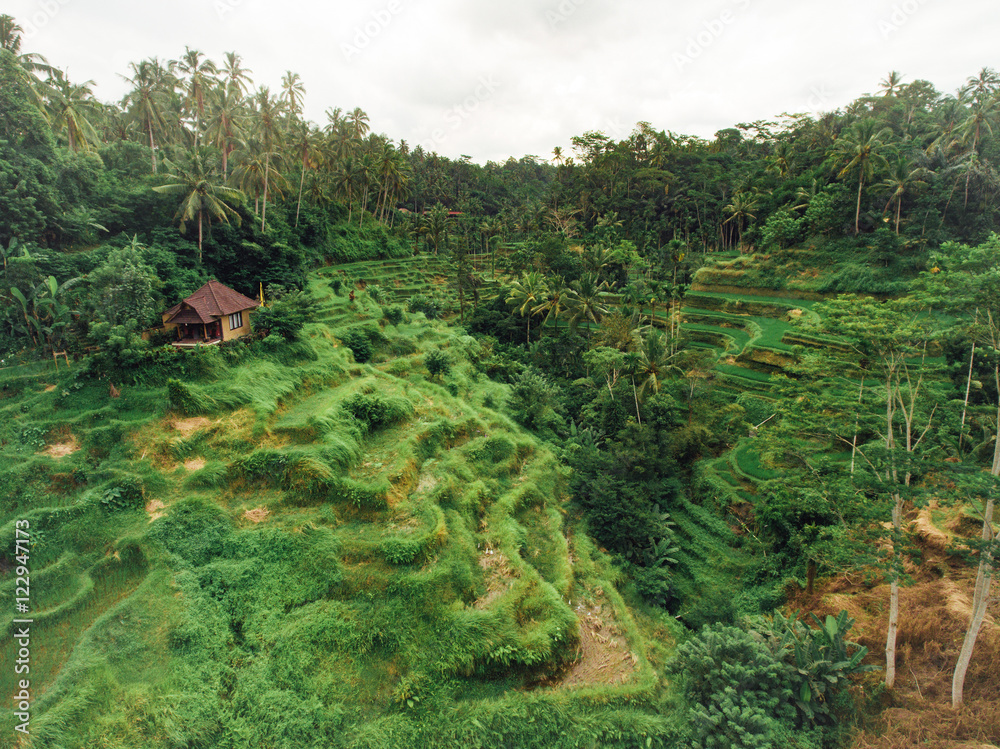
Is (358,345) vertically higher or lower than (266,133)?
lower

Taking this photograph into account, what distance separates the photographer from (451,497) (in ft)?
53.5

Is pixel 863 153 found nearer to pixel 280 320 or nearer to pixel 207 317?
pixel 280 320

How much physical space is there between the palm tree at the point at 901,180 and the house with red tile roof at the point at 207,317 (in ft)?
132

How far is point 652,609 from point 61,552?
16.7 meters

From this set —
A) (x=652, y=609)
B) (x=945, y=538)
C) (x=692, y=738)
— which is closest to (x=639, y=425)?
(x=652, y=609)

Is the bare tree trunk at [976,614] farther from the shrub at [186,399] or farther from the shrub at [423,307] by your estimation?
the shrub at [423,307]

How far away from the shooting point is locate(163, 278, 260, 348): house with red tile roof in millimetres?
19125

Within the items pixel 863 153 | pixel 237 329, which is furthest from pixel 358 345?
pixel 863 153

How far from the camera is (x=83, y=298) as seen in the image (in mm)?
18562

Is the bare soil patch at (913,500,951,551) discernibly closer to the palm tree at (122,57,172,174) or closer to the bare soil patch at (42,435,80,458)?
the bare soil patch at (42,435,80,458)

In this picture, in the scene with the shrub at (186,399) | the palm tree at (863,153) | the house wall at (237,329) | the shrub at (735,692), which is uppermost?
the palm tree at (863,153)

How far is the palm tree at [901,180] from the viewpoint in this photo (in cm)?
3322

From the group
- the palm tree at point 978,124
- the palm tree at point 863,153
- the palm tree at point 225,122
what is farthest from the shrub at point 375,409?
the palm tree at point 978,124

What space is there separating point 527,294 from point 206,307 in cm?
2192
